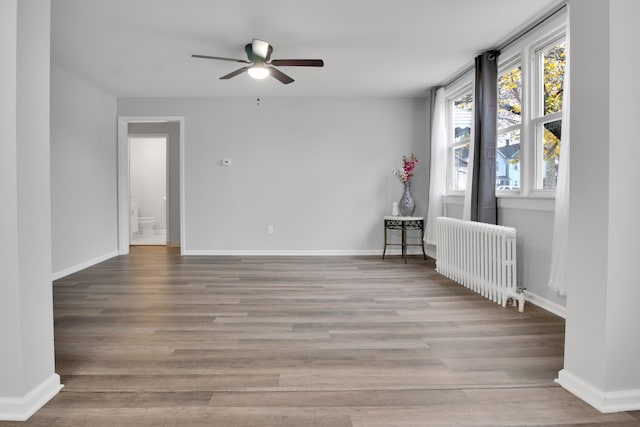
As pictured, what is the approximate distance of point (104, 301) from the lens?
11.0ft

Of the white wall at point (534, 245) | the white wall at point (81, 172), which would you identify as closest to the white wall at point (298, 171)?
the white wall at point (81, 172)

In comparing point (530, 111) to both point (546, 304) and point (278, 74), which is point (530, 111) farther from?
point (278, 74)

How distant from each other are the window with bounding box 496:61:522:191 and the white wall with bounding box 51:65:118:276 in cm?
487

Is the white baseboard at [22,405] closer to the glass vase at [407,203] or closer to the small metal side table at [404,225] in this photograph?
the small metal side table at [404,225]

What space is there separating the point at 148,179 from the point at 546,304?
857 centimetres

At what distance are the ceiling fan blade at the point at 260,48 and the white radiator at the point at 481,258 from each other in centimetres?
260

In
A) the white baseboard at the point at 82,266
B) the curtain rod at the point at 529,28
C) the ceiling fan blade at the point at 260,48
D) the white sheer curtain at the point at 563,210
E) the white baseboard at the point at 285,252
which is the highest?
the curtain rod at the point at 529,28

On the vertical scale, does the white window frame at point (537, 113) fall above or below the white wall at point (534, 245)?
above

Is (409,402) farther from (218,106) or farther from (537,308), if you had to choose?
(218,106)

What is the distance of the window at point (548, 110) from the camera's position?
310 cm

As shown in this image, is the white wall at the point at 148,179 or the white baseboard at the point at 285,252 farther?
the white wall at the point at 148,179

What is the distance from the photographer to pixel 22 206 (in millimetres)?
1605

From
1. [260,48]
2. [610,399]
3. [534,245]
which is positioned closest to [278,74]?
[260,48]

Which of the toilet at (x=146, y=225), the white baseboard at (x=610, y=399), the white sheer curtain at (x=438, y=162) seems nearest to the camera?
the white baseboard at (x=610, y=399)
